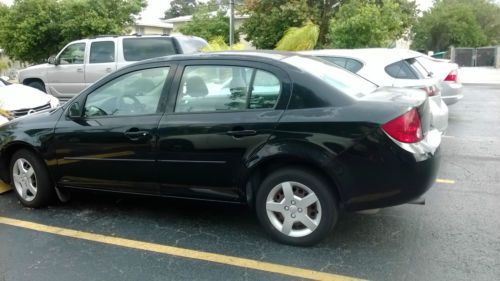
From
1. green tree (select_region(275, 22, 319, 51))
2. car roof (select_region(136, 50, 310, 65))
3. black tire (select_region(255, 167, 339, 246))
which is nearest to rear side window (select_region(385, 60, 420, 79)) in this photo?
car roof (select_region(136, 50, 310, 65))

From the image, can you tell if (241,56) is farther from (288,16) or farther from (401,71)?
(288,16)

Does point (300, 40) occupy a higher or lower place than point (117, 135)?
higher

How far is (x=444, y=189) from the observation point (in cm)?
530

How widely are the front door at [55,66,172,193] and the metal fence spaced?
3672 centimetres

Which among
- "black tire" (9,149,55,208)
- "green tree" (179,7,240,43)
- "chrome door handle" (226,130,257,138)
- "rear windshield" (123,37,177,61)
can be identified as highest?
"green tree" (179,7,240,43)

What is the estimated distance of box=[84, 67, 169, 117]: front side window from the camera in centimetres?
434

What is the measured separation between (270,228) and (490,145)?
508 centimetres

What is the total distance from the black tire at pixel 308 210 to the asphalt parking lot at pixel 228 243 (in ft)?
0.31

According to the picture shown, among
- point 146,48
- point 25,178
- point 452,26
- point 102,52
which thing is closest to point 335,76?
point 25,178

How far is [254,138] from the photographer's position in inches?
152

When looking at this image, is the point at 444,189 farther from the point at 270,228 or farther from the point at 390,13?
the point at 390,13

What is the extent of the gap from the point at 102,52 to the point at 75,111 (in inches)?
294

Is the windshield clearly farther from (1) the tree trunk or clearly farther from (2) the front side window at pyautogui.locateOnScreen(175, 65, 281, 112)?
(1) the tree trunk

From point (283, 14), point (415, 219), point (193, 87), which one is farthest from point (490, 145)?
point (283, 14)
